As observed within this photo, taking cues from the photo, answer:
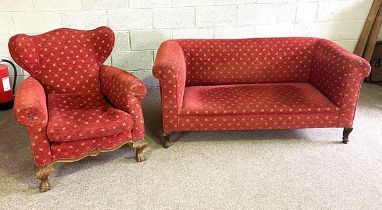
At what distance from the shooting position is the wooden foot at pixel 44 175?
6.62 feet

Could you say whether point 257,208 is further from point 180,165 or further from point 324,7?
point 324,7

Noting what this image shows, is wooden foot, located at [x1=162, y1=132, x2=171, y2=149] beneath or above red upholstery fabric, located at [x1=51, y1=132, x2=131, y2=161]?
beneath

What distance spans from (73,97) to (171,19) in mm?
1335

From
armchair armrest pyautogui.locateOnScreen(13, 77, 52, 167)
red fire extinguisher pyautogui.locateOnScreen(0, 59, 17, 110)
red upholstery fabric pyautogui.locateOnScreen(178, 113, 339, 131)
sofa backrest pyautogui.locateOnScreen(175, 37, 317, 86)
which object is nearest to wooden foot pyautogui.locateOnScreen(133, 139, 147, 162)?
red upholstery fabric pyautogui.locateOnScreen(178, 113, 339, 131)

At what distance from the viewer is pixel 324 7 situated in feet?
11.1

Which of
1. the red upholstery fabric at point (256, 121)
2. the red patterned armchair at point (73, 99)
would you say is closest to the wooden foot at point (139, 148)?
the red patterned armchair at point (73, 99)

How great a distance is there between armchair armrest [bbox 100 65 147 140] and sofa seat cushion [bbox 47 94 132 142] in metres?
0.05

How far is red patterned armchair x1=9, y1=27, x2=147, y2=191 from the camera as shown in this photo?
78.4 inches

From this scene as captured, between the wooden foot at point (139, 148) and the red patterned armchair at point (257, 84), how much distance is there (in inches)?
8.0

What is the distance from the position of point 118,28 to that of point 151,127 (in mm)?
1122

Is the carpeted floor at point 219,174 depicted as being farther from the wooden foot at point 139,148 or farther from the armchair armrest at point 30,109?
the armchair armrest at point 30,109

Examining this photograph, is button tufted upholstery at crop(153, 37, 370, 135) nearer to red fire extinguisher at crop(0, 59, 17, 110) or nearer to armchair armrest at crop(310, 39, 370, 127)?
armchair armrest at crop(310, 39, 370, 127)

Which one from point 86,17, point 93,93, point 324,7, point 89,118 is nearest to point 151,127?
point 93,93

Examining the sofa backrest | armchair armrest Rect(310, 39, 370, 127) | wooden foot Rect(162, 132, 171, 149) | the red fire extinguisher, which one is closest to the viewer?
armchair armrest Rect(310, 39, 370, 127)
